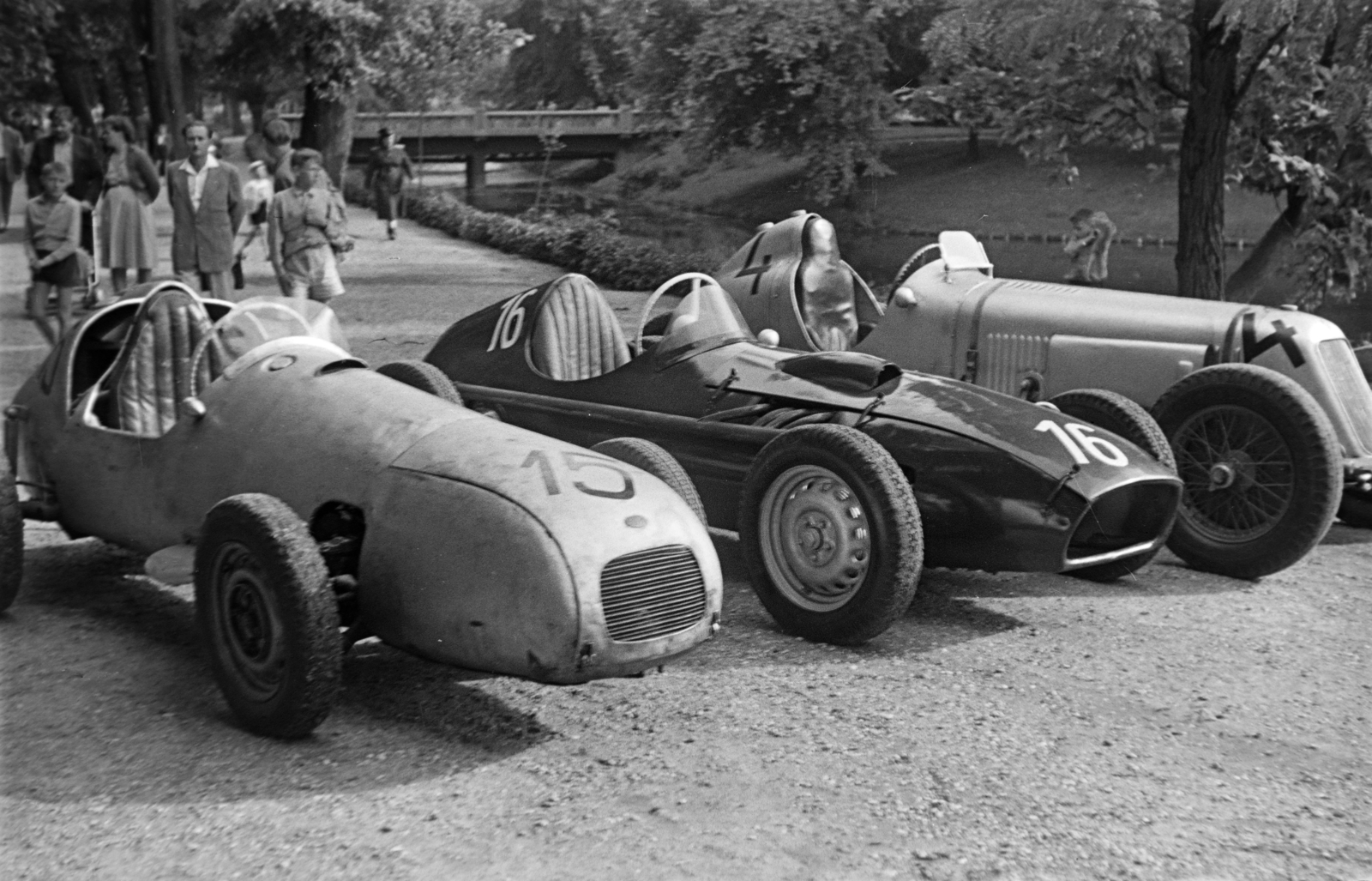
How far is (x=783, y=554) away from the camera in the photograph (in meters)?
6.76

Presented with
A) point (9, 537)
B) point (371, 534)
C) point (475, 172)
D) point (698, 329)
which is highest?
point (698, 329)

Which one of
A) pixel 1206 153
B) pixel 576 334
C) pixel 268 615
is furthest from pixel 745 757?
pixel 1206 153

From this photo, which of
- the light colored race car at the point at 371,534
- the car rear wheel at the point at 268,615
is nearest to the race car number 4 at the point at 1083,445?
the light colored race car at the point at 371,534

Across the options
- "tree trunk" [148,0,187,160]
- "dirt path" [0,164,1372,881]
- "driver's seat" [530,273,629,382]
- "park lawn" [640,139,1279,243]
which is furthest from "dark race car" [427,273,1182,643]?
"park lawn" [640,139,1279,243]

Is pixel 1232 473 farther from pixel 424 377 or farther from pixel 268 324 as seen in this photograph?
pixel 268 324

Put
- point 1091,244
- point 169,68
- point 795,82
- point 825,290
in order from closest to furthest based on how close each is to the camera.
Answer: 1. point 825,290
2. point 1091,244
3. point 169,68
4. point 795,82

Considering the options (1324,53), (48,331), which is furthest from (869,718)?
(1324,53)

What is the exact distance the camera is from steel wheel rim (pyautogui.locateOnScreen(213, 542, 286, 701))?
16.7 feet

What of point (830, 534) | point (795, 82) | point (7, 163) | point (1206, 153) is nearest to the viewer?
point (830, 534)

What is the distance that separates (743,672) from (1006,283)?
423 centimetres

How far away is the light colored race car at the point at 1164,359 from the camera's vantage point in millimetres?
7625

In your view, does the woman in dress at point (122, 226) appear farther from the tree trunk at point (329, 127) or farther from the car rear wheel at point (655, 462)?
the tree trunk at point (329, 127)

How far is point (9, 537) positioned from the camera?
638 centimetres

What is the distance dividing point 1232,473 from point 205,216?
960 cm
